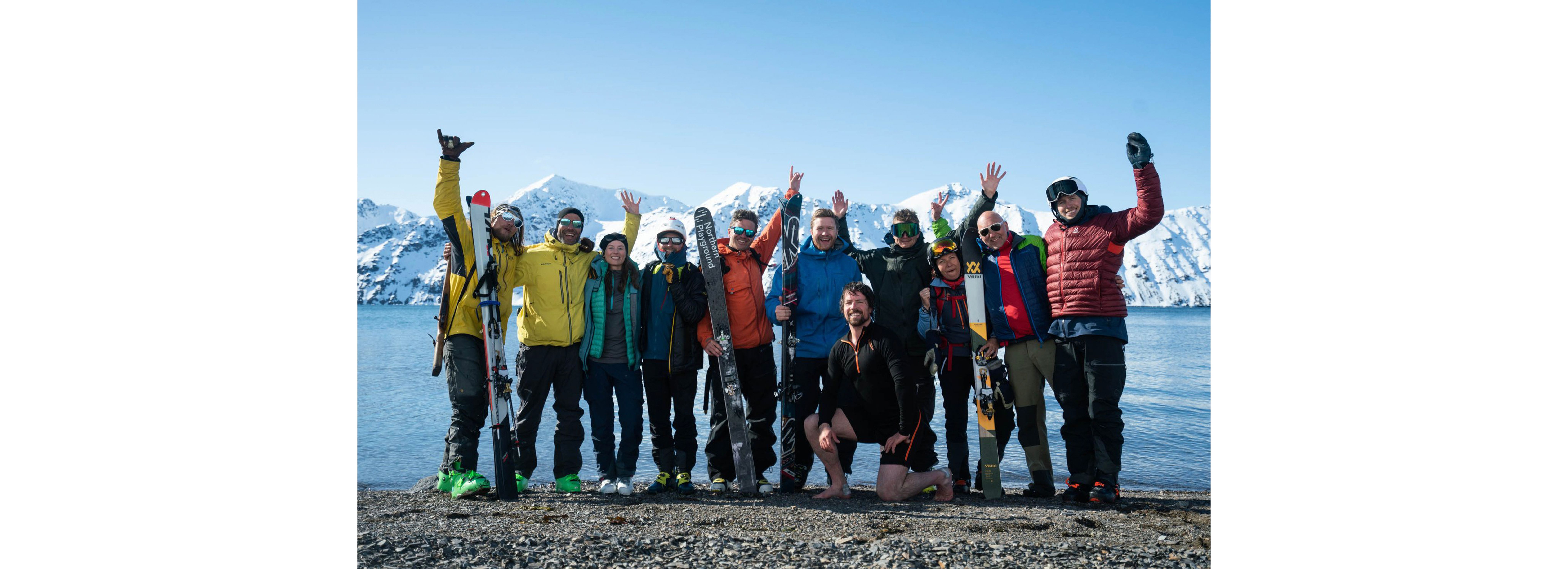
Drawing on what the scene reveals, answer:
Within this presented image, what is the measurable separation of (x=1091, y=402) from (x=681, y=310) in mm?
3278

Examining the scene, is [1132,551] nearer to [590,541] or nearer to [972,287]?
[972,287]

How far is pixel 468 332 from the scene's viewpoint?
5.99 meters

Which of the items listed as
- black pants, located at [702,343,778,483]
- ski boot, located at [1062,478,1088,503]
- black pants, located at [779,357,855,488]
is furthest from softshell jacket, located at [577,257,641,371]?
ski boot, located at [1062,478,1088,503]

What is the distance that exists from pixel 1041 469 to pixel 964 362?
104 cm

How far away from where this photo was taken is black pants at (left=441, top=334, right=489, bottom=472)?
19.6 feet

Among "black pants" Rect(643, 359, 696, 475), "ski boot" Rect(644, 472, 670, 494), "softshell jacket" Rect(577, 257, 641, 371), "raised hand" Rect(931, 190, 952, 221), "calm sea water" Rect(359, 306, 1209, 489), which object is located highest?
"raised hand" Rect(931, 190, 952, 221)

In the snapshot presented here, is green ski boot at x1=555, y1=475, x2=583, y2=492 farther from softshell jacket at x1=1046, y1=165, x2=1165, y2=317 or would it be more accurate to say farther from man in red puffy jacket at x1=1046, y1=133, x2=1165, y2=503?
softshell jacket at x1=1046, y1=165, x2=1165, y2=317

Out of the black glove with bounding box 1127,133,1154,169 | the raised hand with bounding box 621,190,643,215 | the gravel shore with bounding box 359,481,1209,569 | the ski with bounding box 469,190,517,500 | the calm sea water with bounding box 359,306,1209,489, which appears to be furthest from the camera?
the calm sea water with bounding box 359,306,1209,489

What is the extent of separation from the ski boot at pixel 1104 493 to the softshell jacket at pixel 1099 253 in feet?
4.30

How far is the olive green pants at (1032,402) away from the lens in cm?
595

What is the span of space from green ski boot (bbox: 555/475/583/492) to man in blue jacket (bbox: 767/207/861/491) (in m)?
1.71

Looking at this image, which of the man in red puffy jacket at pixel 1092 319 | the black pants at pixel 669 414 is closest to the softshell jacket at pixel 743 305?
the black pants at pixel 669 414

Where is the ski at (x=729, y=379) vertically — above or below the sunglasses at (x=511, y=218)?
below

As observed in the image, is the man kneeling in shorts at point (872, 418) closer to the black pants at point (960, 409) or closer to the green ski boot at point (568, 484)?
the black pants at point (960, 409)
